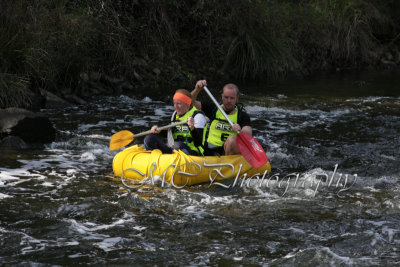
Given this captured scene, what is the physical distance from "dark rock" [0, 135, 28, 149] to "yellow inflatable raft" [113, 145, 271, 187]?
1623 millimetres

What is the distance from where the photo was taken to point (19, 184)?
5410mm

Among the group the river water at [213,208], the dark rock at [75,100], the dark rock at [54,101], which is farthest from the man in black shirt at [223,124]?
the dark rock at [75,100]

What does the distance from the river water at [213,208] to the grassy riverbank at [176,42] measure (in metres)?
1.51

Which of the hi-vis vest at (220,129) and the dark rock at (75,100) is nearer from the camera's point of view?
the hi-vis vest at (220,129)

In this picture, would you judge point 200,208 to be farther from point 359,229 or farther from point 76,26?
point 76,26

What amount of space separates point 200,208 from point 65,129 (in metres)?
3.64

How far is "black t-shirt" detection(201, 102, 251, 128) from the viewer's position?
6.02 metres

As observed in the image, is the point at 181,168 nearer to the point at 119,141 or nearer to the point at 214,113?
the point at 214,113

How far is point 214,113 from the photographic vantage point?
6102 millimetres

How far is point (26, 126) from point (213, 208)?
3188 mm

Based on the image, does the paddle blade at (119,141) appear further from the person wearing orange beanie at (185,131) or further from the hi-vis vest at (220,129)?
Answer: the hi-vis vest at (220,129)

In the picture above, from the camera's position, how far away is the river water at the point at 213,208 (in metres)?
3.87

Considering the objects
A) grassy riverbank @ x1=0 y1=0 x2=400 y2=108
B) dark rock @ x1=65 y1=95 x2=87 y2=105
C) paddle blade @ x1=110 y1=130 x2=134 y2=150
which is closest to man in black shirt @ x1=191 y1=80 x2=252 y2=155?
paddle blade @ x1=110 y1=130 x2=134 y2=150

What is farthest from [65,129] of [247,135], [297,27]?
[297,27]
